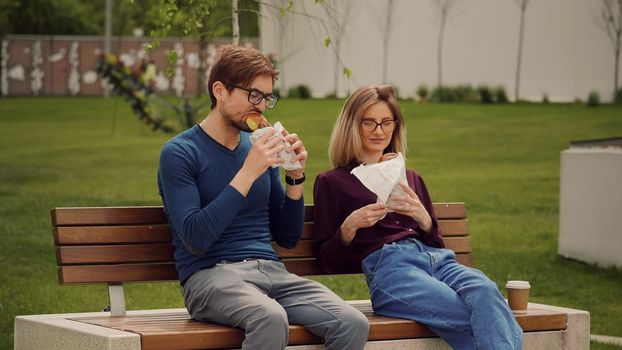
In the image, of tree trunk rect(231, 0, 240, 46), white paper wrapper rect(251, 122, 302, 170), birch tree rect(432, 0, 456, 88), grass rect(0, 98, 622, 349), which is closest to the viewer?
white paper wrapper rect(251, 122, 302, 170)

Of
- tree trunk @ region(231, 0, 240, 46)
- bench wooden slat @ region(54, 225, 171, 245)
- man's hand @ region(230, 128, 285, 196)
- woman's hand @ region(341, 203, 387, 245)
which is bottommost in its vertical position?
bench wooden slat @ region(54, 225, 171, 245)

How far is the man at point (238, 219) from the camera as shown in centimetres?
502

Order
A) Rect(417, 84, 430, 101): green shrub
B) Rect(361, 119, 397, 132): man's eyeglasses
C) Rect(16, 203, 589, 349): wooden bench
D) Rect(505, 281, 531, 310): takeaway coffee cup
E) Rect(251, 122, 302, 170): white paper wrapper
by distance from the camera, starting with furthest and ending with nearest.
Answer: Rect(417, 84, 430, 101): green shrub < Rect(361, 119, 397, 132): man's eyeglasses < Rect(505, 281, 531, 310): takeaway coffee cup < Rect(16, 203, 589, 349): wooden bench < Rect(251, 122, 302, 170): white paper wrapper

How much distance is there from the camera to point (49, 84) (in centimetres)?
5128

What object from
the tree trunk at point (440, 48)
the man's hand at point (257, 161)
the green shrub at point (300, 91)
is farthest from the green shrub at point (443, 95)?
the man's hand at point (257, 161)

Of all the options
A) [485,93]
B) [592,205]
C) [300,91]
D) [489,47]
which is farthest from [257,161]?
[300,91]

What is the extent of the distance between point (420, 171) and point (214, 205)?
44.6 feet

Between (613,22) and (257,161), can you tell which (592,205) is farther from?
(613,22)

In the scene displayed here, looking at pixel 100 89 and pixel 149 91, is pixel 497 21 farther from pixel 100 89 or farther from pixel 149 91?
pixel 100 89

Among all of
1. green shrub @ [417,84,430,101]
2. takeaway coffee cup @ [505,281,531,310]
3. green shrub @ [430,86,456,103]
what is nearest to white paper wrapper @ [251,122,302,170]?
takeaway coffee cup @ [505,281,531,310]

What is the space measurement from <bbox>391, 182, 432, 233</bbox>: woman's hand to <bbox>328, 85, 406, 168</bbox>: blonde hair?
35 centimetres

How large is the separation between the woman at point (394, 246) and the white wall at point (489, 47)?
1804cm

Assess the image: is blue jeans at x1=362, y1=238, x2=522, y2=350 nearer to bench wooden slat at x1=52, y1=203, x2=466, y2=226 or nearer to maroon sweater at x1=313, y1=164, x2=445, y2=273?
maroon sweater at x1=313, y1=164, x2=445, y2=273

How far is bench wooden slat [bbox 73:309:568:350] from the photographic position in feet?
16.1
